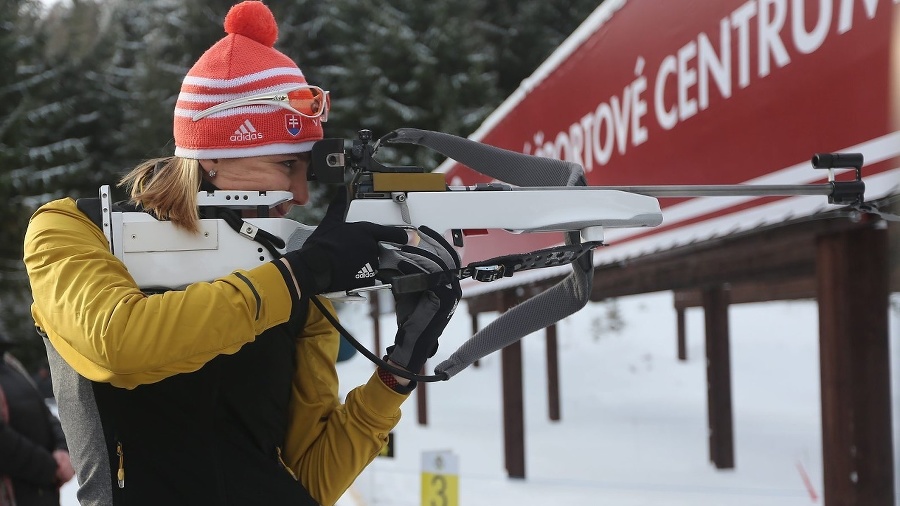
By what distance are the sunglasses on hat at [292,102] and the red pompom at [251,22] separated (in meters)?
0.16

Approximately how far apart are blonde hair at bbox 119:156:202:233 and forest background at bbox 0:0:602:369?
16769 mm

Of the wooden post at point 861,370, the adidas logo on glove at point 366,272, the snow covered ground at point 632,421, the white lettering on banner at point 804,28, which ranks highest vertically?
the white lettering on banner at point 804,28

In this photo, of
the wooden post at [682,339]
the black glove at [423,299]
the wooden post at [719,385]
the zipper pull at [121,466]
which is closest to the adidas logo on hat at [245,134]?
the black glove at [423,299]

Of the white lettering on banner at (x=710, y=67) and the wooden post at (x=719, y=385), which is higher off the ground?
the white lettering on banner at (x=710, y=67)

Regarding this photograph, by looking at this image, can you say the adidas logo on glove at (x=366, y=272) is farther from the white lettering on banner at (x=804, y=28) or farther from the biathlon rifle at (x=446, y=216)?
the white lettering on banner at (x=804, y=28)

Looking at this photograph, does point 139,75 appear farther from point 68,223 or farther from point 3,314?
point 68,223

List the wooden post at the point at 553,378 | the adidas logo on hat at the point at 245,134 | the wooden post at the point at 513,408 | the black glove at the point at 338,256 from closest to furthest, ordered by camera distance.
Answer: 1. the black glove at the point at 338,256
2. the adidas logo on hat at the point at 245,134
3. the wooden post at the point at 513,408
4. the wooden post at the point at 553,378

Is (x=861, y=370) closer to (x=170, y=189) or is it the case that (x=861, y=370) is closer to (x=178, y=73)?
(x=170, y=189)

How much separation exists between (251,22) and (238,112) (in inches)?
9.0

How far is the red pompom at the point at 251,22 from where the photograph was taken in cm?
186

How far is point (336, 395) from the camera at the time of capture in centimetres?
187

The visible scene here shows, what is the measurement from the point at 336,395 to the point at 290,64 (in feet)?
2.29

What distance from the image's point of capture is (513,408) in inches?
322

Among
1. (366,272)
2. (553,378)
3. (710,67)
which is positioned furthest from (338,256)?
(553,378)
